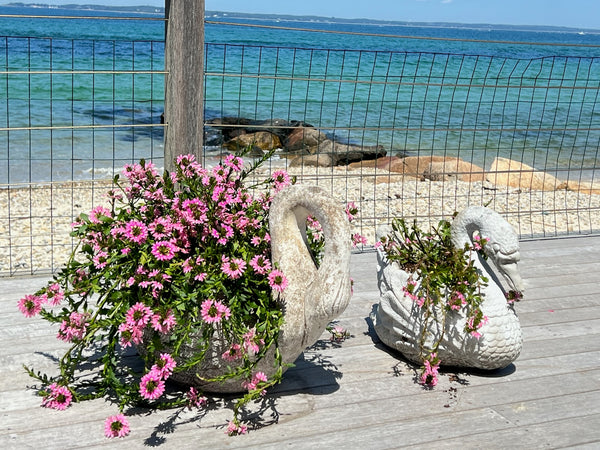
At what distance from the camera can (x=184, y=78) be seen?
12.7 ft

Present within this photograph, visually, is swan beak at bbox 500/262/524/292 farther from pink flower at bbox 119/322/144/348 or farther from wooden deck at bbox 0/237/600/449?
pink flower at bbox 119/322/144/348

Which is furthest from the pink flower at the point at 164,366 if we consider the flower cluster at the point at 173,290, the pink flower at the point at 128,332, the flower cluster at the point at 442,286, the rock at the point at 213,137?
the rock at the point at 213,137

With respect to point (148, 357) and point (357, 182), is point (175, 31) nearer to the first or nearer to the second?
point (148, 357)

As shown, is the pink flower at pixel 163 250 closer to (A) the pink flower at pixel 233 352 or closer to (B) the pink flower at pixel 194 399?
(A) the pink flower at pixel 233 352

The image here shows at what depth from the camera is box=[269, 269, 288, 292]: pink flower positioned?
2.57 metres

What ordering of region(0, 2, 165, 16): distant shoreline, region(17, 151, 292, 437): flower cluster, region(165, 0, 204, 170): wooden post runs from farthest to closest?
region(0, 2, 165, 16): distant shoreline → region(165, 0, 204, 170): wooden post → region(17, 151, 292, 437): flower cluster

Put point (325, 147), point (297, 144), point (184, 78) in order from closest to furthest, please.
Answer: point (184, 78), point (325, 147), point (297, 144)

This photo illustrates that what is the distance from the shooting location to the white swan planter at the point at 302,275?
2.60 metres

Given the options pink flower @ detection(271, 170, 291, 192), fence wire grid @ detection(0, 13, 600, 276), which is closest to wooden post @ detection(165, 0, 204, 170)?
fence wire grid @ detection(0, 13, 600, 276)

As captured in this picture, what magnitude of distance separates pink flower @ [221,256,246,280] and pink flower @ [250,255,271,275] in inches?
1.7

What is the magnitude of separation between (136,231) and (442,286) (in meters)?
1.26

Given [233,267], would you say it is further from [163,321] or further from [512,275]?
[512,275]

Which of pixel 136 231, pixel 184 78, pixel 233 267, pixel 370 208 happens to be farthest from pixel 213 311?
pixel 370 208

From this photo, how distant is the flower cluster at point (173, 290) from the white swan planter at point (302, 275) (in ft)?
0.16
